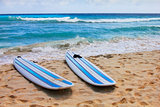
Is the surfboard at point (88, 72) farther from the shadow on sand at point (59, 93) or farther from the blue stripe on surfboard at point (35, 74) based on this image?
the blue stripe on surfboard at point (35, 74)

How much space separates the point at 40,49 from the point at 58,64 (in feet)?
8.86

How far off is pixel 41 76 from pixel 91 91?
139cm

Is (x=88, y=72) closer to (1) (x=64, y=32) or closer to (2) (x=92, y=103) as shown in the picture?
(2) (x=92, y=103)

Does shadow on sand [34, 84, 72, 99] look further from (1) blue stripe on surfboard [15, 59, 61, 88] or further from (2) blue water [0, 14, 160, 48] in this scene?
(2) blue water [0, 14, 160, 48]

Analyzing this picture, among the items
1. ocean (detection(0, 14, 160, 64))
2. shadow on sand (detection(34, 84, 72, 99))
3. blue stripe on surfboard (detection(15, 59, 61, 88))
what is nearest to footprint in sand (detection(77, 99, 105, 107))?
shadow on sand (detection(34, 84, 72, 99))

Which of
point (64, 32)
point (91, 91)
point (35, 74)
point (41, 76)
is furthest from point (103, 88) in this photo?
point (64, 32)

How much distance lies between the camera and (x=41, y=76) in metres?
4.09

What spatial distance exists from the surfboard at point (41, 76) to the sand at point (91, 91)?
0.13 metres

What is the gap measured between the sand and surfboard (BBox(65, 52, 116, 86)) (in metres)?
0.13

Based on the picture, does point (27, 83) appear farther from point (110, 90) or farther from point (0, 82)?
point (110, 90)

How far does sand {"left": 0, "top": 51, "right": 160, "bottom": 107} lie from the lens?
312 centimetres

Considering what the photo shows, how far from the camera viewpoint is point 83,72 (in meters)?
4.34

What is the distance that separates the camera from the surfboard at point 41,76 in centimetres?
356

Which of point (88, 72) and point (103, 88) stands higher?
point (88, 72)
